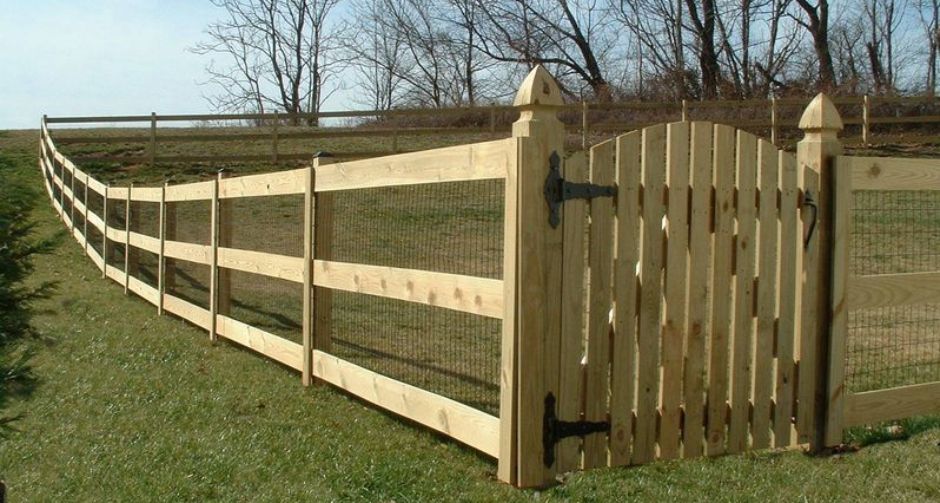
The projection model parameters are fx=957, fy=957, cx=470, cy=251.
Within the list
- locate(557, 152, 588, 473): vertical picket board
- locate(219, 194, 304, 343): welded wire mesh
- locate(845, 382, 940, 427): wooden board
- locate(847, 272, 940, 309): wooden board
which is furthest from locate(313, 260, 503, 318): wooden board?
locate(219, 194, 304, 343): welded wire mesh

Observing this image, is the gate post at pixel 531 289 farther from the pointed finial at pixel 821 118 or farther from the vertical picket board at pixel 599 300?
the pointed finial at pixel 821 118

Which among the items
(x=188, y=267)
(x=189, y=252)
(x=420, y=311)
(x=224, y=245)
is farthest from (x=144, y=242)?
(x=420, y=311)

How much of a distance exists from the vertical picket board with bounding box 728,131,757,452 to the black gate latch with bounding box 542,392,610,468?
2.69 ft

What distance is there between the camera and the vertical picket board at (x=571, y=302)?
13.1ft

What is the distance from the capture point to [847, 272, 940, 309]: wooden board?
481 cm

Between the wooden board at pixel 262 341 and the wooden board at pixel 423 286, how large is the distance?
701 mm

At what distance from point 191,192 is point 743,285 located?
6.35 meters

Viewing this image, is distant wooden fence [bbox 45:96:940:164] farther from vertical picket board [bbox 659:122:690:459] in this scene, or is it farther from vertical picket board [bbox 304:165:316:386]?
vertical picket board [bbox 659:122:690:459]

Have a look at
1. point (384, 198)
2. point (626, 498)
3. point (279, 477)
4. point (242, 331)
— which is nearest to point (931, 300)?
point (626, 498)

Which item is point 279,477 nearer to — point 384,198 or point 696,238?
point 696,238

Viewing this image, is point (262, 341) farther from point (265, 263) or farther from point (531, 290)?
point (531, 290)

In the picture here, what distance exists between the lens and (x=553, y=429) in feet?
13.1

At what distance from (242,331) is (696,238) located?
4536 millimetres

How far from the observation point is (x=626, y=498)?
397cm
